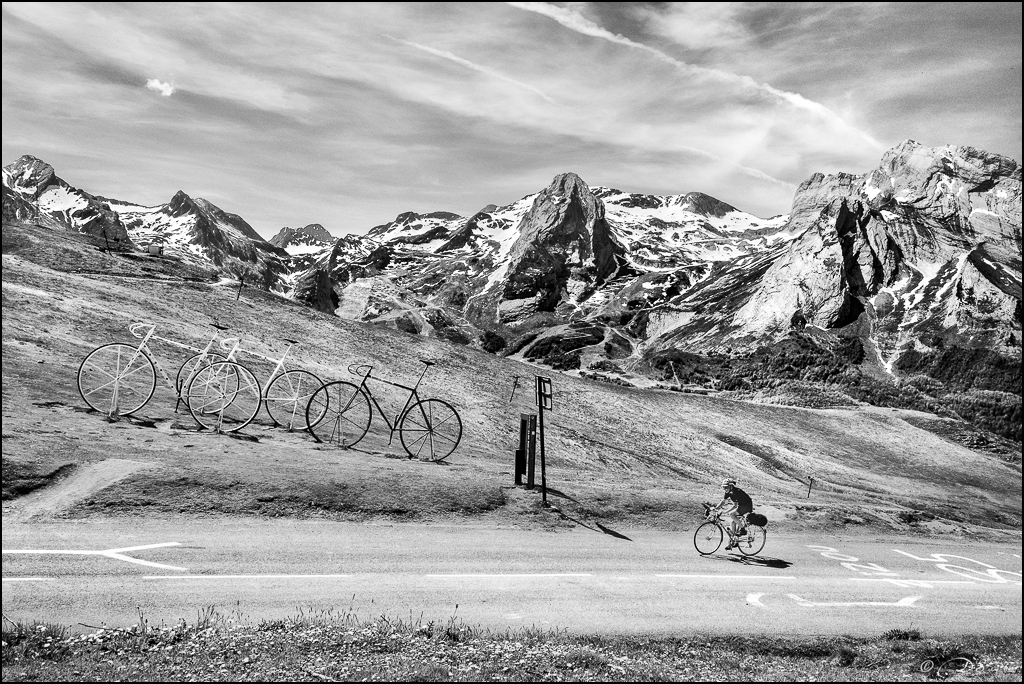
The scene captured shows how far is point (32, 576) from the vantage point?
37.0ft

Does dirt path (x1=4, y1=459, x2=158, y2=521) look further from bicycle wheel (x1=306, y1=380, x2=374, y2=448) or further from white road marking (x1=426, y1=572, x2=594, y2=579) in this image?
white road marking (x1=426, y1=572, x2=594, y2=579)

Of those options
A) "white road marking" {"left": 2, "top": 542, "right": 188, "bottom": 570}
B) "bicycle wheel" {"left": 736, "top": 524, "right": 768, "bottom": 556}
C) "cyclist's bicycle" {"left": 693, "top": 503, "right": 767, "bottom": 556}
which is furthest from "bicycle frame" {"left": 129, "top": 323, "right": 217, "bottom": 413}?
"bicycle wheel" {"left": 736, "top": 524, "right": 768, "bottom": 556}

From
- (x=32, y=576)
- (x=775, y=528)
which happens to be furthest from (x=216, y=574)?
(x=775, y=528)

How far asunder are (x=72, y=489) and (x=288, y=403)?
1023 cm

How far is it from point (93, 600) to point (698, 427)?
118 feet

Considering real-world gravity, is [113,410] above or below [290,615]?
above

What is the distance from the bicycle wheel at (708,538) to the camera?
18.8 metres

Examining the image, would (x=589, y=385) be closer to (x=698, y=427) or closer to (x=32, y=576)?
(x=698, y=427)

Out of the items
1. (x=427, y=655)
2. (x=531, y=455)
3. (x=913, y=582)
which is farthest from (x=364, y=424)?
(x=913, y=582)

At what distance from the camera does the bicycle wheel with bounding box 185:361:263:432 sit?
66.1 feet

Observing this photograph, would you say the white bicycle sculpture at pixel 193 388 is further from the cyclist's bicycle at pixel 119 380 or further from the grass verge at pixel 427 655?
the grass verge at pixel 427 655

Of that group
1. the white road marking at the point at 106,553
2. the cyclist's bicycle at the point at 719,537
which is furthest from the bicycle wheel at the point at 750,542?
the white road marking at the point at 106,553

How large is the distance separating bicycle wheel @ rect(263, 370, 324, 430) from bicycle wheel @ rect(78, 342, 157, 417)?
3809mm

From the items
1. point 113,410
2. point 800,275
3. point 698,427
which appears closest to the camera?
point 113,410
